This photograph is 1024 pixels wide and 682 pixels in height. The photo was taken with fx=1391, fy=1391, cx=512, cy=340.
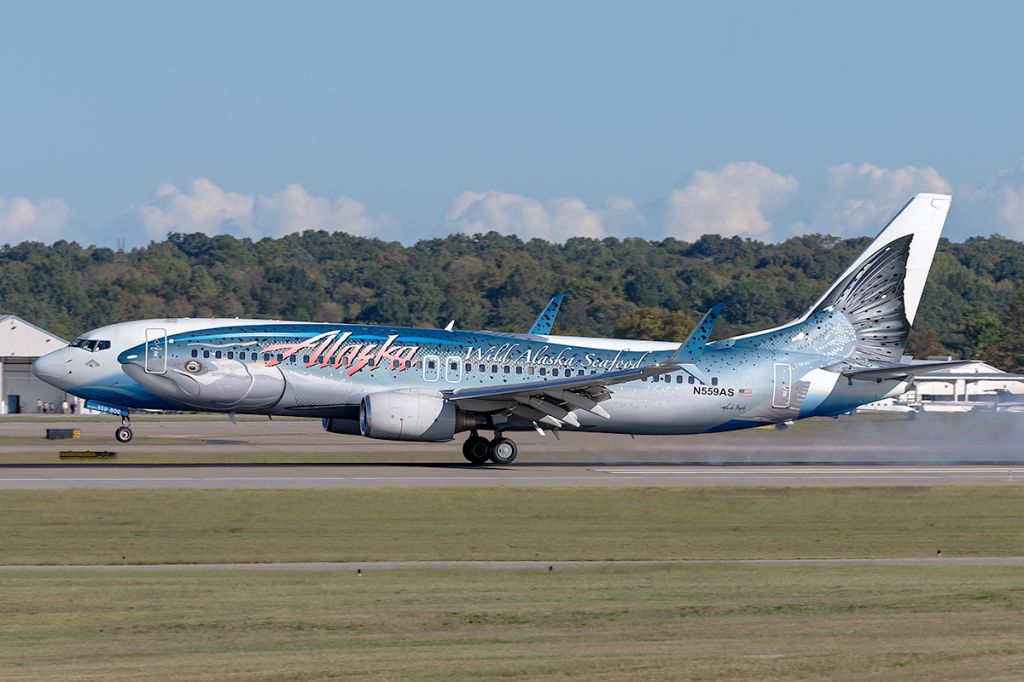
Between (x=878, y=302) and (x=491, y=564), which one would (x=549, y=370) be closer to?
(x=878, y=302)

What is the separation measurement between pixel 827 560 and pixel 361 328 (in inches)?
844

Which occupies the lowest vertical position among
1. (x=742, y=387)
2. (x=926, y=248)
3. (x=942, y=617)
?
(x=942, y=617)

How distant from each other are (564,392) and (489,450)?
10.3 ft

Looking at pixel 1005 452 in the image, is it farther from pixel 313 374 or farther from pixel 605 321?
pixel 605 321

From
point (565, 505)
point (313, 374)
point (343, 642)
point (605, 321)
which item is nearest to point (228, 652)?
point (343, 642)

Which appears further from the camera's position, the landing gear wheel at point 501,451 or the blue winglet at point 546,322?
the blue winglet at point 546,322

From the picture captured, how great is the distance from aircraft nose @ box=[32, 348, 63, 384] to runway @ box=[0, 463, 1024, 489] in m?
3.19

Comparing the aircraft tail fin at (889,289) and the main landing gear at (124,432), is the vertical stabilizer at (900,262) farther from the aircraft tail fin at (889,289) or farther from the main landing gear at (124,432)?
the main landing gear at (124,432)

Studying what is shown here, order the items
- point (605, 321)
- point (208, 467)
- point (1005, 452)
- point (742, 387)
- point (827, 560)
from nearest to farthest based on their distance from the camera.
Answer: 1. point (827, 560)
2. point (208, 467)
3. point (742, 387)
4. point (1005, 452)
5. point (605, 321)

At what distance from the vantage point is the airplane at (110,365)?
4144 centimetres

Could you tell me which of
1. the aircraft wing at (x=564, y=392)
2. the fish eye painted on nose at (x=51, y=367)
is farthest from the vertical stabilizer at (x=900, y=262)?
the fish eye painted on nose at (x=51, y=367)

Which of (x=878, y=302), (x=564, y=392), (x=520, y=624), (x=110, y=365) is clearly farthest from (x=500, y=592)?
(x=878, y=302)

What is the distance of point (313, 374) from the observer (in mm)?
40562

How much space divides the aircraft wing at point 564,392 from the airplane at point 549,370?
0.06 m
